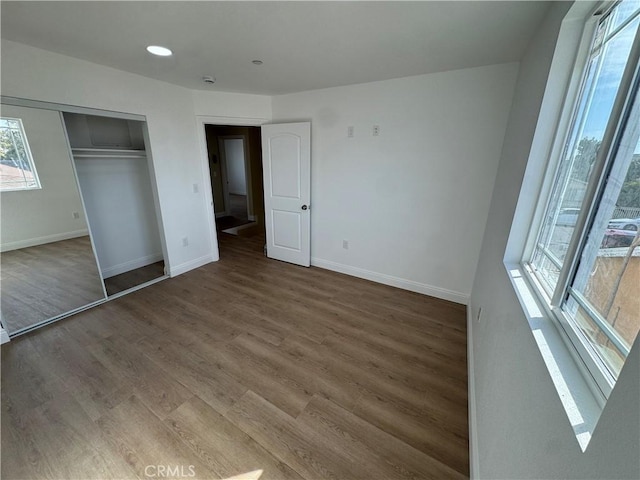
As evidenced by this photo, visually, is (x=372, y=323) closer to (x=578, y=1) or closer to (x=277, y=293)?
(x=277, y=293)

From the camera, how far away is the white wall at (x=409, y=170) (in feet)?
8.09

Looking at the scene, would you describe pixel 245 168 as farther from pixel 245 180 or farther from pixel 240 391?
pixel 240 391

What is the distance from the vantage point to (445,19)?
158 centimetres

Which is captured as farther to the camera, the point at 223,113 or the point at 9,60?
the point at 223,113

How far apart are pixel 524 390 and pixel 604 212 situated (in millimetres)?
659

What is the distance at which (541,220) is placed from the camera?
144 cm

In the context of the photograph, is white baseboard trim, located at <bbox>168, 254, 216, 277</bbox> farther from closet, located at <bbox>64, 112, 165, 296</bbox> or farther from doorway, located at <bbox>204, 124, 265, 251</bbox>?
doorway, located at <bbox>204, 124, 265, 251</bbox>

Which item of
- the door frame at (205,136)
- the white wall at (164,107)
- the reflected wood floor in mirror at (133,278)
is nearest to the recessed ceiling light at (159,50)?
the white wall at (164,107)

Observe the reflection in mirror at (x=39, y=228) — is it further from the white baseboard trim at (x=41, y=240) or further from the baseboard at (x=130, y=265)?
the baseboard at (x=130, y=265)

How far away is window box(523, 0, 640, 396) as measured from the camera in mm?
681

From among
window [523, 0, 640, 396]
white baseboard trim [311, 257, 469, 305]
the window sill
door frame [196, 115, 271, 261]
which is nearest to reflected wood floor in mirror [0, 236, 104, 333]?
door frame [196, 115, 271, 261]

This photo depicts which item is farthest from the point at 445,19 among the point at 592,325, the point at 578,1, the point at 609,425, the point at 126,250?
the point at 126,250

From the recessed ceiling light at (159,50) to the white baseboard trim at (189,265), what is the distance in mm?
2374

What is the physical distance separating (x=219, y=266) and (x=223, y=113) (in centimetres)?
210
